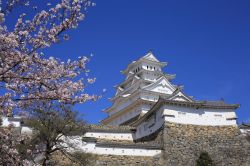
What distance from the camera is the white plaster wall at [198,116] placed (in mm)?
24844

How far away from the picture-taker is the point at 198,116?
25.5 meters

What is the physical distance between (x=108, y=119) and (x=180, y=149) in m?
15.2

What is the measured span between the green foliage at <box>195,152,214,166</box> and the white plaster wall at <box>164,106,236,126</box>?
3758mm

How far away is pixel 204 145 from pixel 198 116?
8.54 ft

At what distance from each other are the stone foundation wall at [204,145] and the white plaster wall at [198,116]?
0.44 m

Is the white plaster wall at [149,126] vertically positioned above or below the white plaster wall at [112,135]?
above

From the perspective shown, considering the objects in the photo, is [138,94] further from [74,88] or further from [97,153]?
[74,88]

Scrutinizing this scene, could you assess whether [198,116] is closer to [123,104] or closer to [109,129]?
[109,129]

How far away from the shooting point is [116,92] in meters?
41.0

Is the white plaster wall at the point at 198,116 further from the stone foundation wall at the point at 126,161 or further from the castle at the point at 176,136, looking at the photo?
the stone foundation wall at the point at 126,161

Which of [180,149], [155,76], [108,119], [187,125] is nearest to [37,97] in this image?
[180,149]

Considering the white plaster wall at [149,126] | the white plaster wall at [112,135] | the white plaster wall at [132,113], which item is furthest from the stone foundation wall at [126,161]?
the white plaster wall at [132,113]

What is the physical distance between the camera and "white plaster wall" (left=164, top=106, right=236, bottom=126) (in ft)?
81.5

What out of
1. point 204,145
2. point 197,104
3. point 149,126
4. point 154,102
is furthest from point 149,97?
point 204,145
